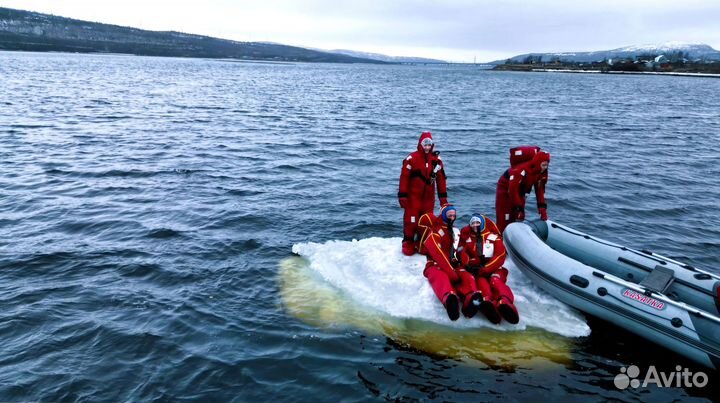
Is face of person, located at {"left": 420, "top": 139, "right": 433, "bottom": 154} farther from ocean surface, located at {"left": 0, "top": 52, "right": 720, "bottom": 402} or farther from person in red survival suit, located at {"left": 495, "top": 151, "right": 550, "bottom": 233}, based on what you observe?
ocean surface, located at {"left": 0, "top": 52, "right": 720, "bottom": 402}

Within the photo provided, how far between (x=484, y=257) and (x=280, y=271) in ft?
13.1

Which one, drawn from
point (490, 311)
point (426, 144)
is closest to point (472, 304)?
point (490, 311)

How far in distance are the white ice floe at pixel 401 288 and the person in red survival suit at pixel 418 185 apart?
0.59 meters

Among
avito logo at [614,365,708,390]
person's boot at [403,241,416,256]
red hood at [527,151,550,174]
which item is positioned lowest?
avito logo at [614,365,708,390]

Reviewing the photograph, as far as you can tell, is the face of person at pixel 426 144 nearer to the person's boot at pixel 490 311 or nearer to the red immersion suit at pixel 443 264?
the red immersion suit at pixel 443 264

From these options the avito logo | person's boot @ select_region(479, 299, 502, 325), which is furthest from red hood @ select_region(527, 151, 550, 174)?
the avito logo

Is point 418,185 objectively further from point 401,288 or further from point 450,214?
point 401,288

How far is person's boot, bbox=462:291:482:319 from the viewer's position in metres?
7.38

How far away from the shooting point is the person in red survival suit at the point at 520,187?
9.26 meters

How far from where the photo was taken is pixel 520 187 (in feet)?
31.3

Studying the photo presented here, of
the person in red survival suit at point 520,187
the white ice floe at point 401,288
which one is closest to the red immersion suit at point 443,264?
the white ice floe at point 401,288

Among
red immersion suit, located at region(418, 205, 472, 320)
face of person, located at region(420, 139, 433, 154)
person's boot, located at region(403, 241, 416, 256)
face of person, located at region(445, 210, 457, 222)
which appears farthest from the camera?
person's boot, located at region(403, 241, 416, 256)

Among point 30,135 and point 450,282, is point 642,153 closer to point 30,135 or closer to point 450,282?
point 450,282

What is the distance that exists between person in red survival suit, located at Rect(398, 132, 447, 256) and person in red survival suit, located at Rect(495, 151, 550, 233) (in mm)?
1353
